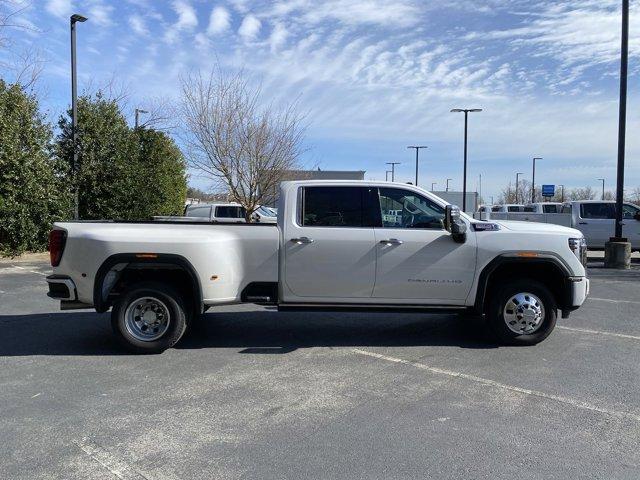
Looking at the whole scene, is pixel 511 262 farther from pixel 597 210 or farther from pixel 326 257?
pixel 597 210

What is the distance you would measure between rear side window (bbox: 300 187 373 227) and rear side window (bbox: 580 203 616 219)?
47.1ft

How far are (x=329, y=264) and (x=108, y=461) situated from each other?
325cm

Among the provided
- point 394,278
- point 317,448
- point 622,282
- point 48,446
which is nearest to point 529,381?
point 394,278

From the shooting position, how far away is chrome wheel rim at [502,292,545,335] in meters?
6.42

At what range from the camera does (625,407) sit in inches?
183

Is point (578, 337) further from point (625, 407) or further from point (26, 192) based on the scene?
point (26, 192)

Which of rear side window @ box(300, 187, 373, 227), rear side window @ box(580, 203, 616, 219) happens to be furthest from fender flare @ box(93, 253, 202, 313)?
rear side window @ box(580, 203, 616, 219)

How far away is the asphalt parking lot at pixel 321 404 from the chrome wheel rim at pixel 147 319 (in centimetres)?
27

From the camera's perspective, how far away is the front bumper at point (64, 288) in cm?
609

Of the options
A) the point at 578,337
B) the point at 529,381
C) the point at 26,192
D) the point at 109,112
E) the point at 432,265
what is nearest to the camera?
the point at 529,381

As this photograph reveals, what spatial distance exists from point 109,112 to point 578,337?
17134 mm

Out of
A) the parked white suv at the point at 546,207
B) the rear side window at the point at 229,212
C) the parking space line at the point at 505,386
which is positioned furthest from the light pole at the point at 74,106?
the parked white suv at the point at 546,207

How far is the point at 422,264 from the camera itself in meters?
6.31

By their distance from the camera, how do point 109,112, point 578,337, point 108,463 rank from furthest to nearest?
point 109,112 < point 578,337 < point 108,463
